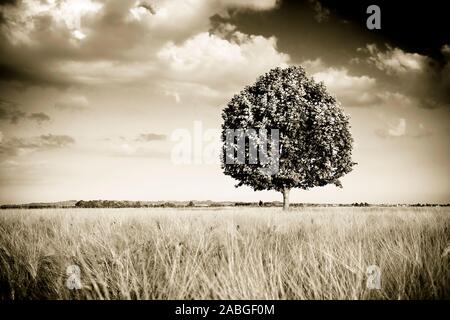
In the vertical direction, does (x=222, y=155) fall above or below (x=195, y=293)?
above

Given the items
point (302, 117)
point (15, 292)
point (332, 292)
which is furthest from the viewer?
point (302, 117)

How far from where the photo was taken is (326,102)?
23.6 meters

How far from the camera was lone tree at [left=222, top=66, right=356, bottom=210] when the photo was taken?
2236 centimetres

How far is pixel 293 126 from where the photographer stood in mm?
22109

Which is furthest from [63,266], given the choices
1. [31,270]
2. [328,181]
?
[328,181]

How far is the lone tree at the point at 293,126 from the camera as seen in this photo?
2236 centimetres

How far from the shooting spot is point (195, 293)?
10.9 feet

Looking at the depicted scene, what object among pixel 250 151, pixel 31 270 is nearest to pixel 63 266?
pixel 31 270

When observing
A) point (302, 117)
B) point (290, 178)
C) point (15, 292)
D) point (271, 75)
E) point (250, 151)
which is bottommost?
point (15, 292)

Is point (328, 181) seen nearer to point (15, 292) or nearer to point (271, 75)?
point (271, 75)
